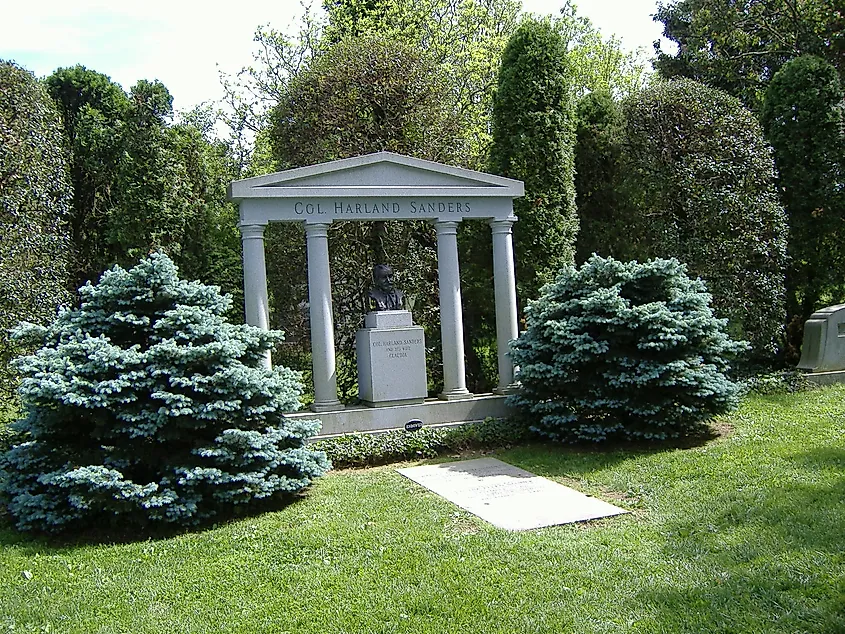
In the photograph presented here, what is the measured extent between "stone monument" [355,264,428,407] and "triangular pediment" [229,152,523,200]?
5.71ft

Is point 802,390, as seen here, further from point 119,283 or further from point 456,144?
point 119,283

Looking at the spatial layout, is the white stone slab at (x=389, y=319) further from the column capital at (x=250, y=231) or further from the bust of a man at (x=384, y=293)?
the column capital at (x=250, y=231)

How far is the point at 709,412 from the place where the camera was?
377 inches

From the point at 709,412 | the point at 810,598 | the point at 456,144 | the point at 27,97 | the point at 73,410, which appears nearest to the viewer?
the point at 810,598

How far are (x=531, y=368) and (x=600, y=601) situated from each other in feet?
16.5

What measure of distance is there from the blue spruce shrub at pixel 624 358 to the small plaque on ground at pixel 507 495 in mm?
1313

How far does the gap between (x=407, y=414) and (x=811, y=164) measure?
9.15 meters

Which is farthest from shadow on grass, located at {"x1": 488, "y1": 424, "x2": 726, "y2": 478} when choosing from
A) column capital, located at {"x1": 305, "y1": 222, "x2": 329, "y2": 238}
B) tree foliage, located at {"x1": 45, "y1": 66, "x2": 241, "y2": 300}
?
tree foliage, located at {"x1": 45, "y1": 66, "x2": 241, "y2": 300}

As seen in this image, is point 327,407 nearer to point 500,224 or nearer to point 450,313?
point 450,313

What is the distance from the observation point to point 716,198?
13.2 m

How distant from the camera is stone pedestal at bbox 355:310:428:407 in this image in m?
10.4

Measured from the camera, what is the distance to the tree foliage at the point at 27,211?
1018cm

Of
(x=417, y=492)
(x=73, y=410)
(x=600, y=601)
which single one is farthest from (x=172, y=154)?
(x=600, y=601)

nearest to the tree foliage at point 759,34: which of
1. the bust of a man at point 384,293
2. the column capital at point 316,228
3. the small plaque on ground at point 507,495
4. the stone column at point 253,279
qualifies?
the bust of a man at point 384,293
